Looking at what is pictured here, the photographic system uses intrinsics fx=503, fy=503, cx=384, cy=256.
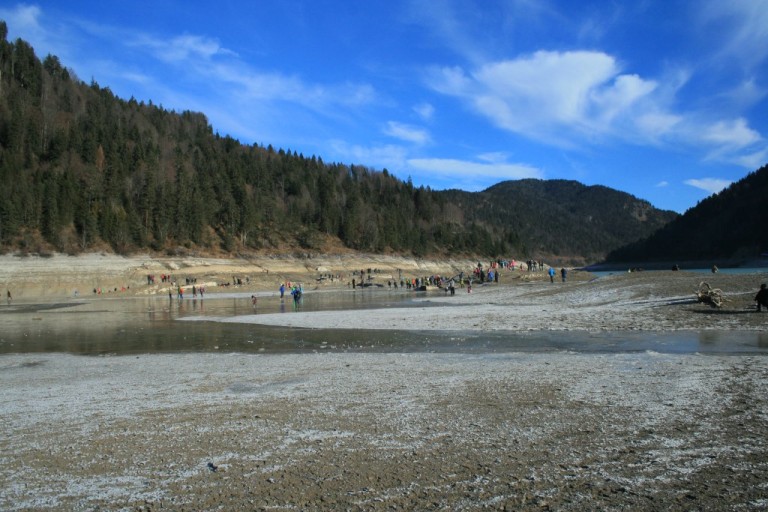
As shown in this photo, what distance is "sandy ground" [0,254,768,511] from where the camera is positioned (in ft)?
15.0

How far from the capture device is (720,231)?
522 ft

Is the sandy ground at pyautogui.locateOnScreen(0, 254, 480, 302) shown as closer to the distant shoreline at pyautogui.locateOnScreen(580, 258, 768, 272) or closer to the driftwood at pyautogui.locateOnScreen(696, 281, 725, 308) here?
the driftwood at pyautogui.locateOnScreen(696, 281, 725, 308)

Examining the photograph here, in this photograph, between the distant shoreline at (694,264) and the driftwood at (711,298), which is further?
the distant shoreline at (694,264)

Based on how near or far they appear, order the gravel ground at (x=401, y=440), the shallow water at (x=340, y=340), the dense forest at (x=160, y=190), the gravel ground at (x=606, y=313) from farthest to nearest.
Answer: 1. the dense forest at (x=160, y=190)
2. the gravel ground at (x=606, y=313)
3. the shallow water at (x=340, y=340)
4. the gravel ground at (x=401, y=440)

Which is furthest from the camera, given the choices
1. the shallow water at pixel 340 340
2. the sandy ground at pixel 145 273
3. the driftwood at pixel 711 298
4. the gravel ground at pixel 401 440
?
the sandy ground at pixel 145 273

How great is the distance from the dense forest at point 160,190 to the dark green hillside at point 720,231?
2225 inches

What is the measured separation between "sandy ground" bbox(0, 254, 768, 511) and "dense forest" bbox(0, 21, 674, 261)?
63.8 m

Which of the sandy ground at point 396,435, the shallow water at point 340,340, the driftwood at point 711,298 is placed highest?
the driftwood at point 711,298

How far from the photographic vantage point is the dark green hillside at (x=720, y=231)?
464ft

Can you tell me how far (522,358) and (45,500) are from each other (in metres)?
9.62

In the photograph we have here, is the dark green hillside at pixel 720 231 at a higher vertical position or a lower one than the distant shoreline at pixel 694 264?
higher

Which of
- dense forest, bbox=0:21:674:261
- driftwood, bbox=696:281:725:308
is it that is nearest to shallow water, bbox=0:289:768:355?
driftwood, bbox=696:281:725:308

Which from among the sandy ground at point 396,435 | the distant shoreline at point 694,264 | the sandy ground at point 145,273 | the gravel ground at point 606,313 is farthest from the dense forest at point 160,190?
the sandy ground at point 396,435

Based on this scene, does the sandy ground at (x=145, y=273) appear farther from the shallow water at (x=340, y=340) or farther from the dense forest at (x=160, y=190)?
the shallow water at (x=340, y=340)
